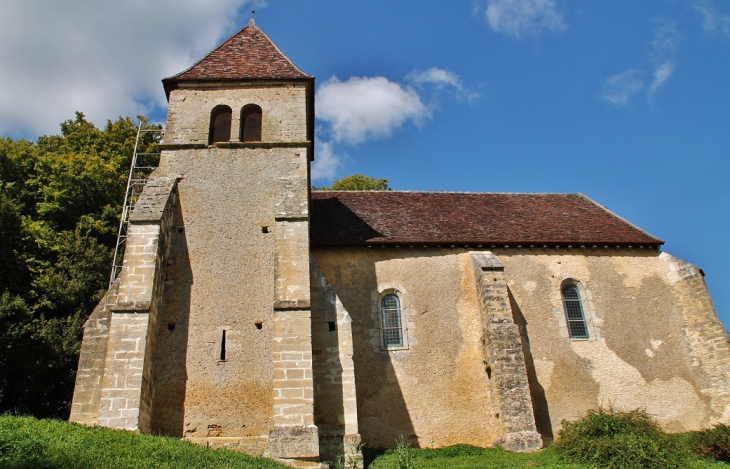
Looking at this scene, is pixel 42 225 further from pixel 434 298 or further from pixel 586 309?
Answer: pixel 586 309

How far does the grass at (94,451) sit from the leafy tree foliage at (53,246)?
28.8ft

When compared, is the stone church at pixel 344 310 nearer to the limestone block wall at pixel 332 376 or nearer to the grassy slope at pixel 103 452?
the limestone block wall at pixel 332 376

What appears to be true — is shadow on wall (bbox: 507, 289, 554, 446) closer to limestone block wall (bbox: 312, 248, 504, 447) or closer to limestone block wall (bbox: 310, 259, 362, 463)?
limestone block wall (bbox: 312, 248, 504, 447)

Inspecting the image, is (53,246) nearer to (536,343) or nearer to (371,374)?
(371,374)

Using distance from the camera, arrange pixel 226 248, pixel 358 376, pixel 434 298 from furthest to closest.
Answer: pixel 434 298 < pixel 358 376 < pixel 226 248

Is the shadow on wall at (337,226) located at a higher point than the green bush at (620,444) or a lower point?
higher

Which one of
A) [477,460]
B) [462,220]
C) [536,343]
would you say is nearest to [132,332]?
[477,460]

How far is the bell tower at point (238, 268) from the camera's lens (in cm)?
1073

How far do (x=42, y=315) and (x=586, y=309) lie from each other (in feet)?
54.3

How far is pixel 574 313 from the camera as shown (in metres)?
15.6

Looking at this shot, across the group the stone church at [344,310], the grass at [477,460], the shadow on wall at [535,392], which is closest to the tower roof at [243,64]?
the stone church at [344,310]

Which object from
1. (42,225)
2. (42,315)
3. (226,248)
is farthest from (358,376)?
(42,225)

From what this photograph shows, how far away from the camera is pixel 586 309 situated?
1560 centimetres

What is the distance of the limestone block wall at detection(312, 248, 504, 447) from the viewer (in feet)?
43.9
